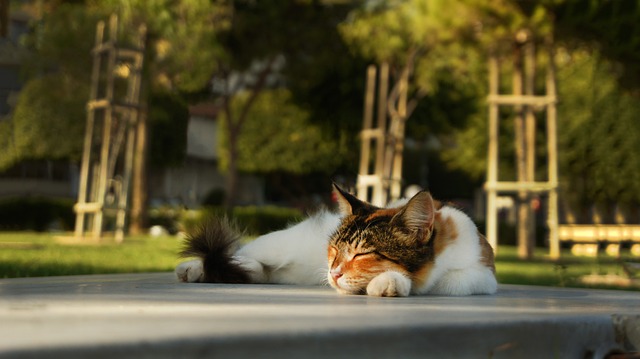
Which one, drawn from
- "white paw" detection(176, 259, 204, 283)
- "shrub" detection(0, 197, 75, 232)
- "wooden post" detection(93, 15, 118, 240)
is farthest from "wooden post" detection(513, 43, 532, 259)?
"shrub" detection(0, 197, 75, 232)

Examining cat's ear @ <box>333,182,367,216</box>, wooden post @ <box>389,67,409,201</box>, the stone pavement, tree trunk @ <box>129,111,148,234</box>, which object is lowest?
the stone pavement

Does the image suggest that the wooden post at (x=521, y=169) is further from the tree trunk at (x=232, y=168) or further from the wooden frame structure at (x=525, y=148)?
the tree trunk at (x=232, y=168)

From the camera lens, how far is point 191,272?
392 cm

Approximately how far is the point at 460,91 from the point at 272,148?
8108 mm

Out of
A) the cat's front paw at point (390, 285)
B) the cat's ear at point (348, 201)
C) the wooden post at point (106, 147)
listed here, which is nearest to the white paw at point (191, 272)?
the cat's ear at point (348, 201)

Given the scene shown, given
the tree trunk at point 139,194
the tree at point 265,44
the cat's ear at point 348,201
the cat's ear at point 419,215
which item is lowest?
the cat's ear at point 419,215

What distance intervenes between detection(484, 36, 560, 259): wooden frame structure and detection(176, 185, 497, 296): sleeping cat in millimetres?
7806

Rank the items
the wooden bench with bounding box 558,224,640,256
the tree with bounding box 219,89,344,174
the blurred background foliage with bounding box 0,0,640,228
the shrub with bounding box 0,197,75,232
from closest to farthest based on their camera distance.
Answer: the blurred background foliage with bounding box 0,0,640,228
the wooden bench with bounding box 558,224,640,256
the shrub with bounding box 0,197,75,232
the tree with bounding box 219,89,344,174

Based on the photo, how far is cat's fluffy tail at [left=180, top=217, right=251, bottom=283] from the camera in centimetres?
388

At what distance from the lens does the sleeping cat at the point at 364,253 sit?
10.7 ft

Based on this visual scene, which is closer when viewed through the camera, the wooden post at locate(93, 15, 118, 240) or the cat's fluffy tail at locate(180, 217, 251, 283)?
the cat's fluffy tail at locate(180, 217, 251, 283)

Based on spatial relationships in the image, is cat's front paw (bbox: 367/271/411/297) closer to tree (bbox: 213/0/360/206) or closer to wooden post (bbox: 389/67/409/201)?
wooden post (bbox: 389/67/409/201)

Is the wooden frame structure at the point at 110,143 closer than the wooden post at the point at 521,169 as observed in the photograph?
No

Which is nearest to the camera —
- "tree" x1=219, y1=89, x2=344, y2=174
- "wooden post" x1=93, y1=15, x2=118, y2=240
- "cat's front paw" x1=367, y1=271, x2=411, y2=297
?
"cat's front paw" x1=367, y1=271, x2=411, y2=297
